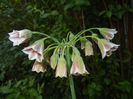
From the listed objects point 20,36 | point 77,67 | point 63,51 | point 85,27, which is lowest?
point 77,67

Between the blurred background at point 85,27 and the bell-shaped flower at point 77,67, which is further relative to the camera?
the blurred background at point 85,27

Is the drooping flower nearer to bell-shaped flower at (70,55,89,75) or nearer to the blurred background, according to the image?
bell-shaped flower at (70,55,89,75)

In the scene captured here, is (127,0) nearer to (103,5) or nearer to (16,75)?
(103,5)

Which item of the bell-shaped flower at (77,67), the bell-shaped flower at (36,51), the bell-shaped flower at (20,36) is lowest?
the bell-shaped flower at (77,67)

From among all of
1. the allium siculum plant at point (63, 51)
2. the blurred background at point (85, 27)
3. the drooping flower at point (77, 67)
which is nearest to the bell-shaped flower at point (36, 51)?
the allium siculum plant at point (63, 51)

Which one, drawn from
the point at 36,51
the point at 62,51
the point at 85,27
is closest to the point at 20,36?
the point at 36,51

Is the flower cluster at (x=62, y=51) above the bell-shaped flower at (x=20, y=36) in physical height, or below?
below

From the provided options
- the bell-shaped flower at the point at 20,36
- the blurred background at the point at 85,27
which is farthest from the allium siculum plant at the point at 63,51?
the blurred background at the point at 85,27

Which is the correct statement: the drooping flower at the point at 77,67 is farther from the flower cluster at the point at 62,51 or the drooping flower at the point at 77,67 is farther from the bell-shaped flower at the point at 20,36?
the bell-shaped flower at the point at 20,36

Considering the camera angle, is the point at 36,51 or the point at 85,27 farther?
the point at 85,27

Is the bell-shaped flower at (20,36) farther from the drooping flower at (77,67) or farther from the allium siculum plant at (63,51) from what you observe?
the drooping flower at (77,67)

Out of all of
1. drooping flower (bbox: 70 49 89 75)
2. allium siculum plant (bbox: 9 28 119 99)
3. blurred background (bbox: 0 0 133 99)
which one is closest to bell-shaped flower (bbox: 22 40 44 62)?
allium siculum plant (bbox: 9 28 119 99)

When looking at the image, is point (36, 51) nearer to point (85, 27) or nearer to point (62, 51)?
point (62, 51)

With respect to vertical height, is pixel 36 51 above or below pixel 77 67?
above
